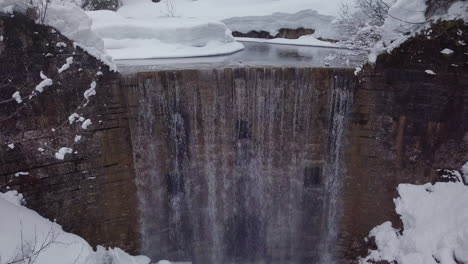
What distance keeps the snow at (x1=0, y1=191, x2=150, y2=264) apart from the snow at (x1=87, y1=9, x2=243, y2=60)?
3.76 m

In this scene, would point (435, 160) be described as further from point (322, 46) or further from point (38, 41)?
point (38, 41)

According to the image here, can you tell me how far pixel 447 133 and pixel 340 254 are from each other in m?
2.78

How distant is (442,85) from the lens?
577 cm

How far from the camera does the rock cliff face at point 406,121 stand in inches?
225

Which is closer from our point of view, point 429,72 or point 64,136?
point 64,136

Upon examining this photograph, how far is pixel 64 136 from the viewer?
564cm

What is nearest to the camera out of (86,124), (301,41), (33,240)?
(33,240)

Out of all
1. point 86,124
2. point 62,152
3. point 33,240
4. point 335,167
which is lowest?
point 33,240

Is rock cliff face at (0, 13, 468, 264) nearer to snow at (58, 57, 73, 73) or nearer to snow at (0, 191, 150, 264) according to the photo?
snow at (58, 57, 73, 73)

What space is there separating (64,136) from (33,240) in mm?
1521

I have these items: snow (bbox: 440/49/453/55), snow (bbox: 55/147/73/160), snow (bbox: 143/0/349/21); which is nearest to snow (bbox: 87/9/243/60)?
snow (bbox: 55/147/73/160)

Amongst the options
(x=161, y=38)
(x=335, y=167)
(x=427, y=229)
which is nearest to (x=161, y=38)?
(x=161, y=38)

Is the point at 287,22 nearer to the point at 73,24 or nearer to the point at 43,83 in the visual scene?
the point at 73,24

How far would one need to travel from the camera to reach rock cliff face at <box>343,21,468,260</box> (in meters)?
5.71
